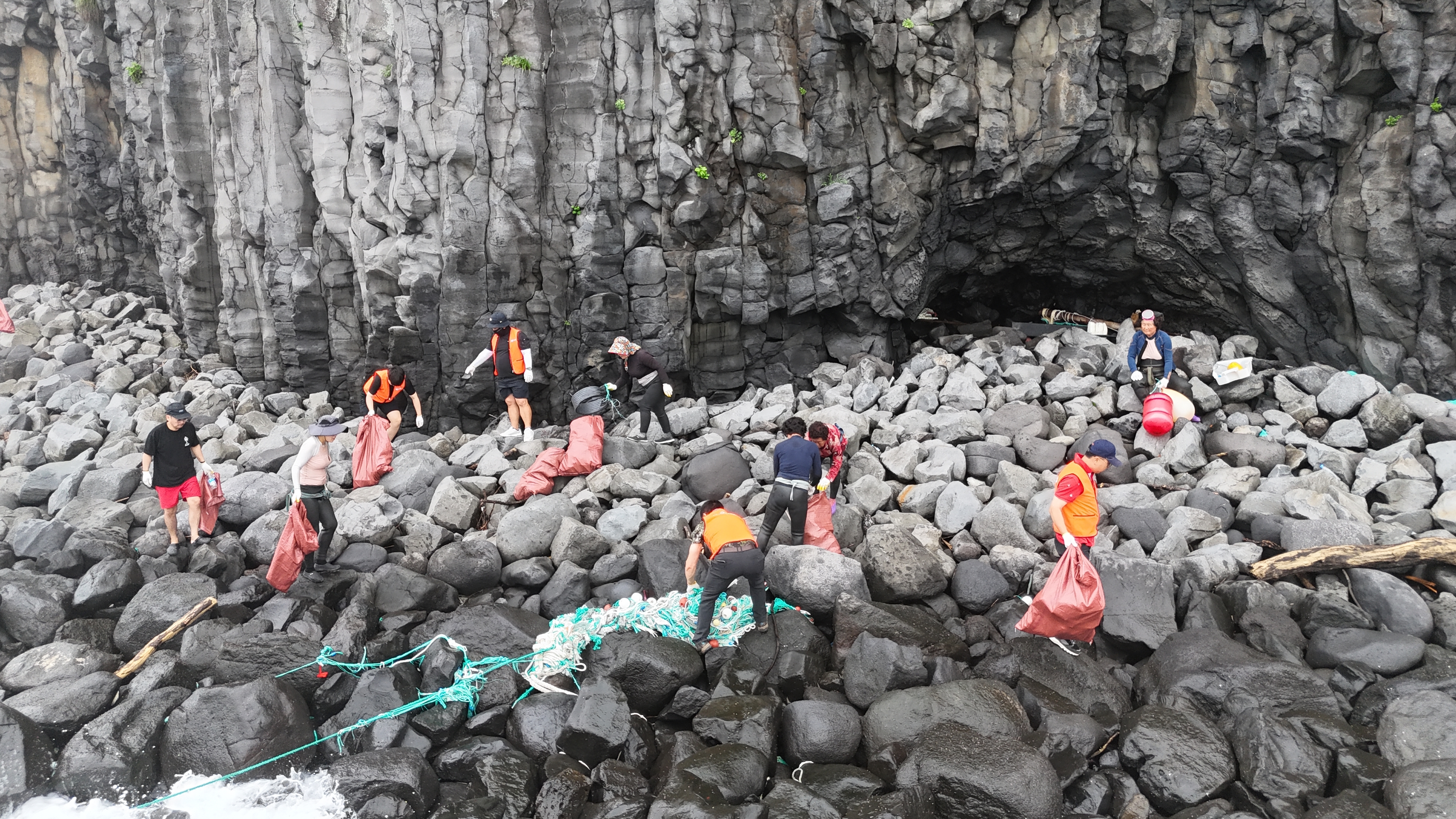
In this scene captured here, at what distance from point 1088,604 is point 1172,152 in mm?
11218

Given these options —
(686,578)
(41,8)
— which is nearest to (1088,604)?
(686,578)

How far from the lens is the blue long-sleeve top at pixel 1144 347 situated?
12148mm

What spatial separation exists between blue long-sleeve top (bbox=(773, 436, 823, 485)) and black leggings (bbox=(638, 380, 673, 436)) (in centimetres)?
465

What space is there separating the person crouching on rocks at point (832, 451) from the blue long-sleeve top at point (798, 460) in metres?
0.63

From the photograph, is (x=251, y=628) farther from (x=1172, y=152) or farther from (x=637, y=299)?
(x=1172, y=152)

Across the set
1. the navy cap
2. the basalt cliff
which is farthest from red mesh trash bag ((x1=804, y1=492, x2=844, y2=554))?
the basalt cliff

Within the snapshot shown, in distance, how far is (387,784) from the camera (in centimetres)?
647

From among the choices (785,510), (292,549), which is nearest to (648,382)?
(785,510)

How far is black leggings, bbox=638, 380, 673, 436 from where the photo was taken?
511 inches

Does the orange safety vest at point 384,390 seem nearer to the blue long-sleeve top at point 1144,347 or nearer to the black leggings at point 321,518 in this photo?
the black leggings at point 321,518

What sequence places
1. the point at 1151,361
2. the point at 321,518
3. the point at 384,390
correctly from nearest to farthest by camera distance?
the point at 321,518, the point at 384,390, the point at 1151,361

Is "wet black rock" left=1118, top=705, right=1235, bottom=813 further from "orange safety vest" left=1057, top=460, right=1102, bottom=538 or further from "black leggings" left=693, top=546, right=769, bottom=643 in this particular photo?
"black leggings" left=693, top=546, right=769, bottom=643

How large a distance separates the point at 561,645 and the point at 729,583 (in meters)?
1.83

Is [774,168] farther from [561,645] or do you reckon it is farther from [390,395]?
[561,645]
